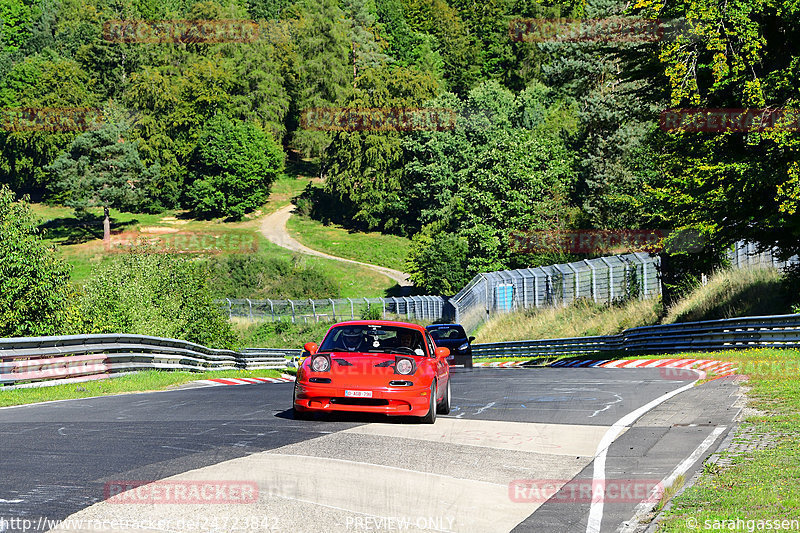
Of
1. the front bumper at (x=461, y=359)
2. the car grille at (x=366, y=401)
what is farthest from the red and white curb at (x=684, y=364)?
the car grille at (x=366, y=401)

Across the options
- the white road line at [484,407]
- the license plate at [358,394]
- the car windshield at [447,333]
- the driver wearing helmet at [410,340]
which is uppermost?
the driver wearing helmet at [410,340]

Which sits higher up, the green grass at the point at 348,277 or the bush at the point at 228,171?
the bush at the point at 228,171

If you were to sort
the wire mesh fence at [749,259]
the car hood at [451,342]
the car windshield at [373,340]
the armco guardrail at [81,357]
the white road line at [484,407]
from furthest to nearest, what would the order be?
the wire mesh fence at [749,259] → the car hood at [451,342] → the armco guardrail at [81,357] → the white road line at [484,407] → the car windshield at [373,340]

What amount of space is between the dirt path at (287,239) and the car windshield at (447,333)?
193ft

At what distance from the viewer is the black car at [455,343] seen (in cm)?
2691

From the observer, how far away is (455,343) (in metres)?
27.0

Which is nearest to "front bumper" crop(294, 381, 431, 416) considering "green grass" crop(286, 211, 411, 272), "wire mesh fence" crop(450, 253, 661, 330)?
"wire mesh fence" crop(450, 253, 661, 330)

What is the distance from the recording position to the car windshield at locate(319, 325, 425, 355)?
42.3 feet

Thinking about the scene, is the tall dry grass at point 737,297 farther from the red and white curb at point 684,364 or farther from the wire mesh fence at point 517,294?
the red and white curb at point 684,364

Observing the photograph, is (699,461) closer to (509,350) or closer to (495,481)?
(495,481)

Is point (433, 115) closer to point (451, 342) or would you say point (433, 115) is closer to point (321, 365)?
point (451, 342)

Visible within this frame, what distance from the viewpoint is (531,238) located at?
68812 mm

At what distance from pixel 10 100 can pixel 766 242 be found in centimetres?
12497

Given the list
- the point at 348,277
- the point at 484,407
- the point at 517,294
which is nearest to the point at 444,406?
the point at 484,407
